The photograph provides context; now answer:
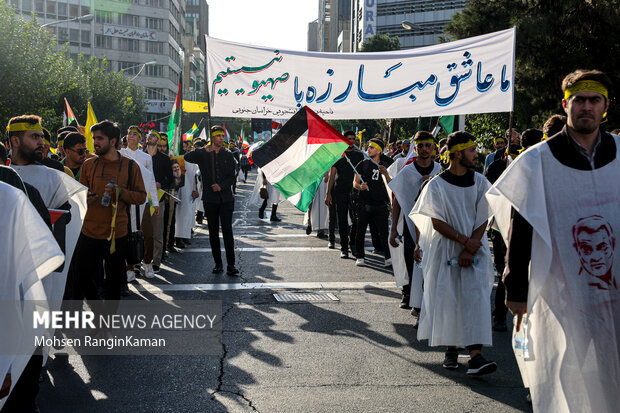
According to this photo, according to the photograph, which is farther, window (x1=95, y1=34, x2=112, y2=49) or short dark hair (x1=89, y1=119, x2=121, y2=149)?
window (x1=95, y1=34, x2=112, y2=49)

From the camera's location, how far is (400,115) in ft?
34.0

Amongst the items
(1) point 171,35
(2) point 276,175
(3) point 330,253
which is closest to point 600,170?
(2) point 276,175

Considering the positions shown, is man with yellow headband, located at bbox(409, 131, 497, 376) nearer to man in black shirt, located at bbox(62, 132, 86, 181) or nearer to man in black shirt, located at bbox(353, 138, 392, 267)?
man in black shirt, located at bbox(62, 132, 86, 181)

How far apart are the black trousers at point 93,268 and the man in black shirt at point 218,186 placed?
2.97 metres

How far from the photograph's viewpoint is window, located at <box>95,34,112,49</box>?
88438mm

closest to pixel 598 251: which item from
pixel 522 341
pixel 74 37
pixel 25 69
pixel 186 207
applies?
pixel 522 341

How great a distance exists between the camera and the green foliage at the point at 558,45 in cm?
1981

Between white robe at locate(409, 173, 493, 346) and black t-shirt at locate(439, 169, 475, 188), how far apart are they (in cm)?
3

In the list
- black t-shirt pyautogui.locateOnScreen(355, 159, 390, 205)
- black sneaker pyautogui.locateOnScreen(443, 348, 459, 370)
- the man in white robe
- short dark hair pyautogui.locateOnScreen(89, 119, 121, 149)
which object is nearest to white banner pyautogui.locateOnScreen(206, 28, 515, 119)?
black t-shirt pyautogui.locateOnScreen(355, 159, 390, 205)

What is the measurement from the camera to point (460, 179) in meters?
5.62

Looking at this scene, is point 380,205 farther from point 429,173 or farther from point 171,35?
point 171,35

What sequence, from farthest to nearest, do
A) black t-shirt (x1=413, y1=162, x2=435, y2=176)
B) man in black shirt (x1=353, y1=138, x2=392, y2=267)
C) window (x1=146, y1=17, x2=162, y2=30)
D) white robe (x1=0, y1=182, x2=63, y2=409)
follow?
window (x1=146, y1=17, x2=162, y2=30), man in black shirt (x1=353, y1=138, x2=392, y2=267), black t-shirt (x1=413, y1=162, x2=435, y2=176), white robe (x1=0, y1=182, x2=63, y2=409)

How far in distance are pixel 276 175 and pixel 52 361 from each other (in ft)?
13.1

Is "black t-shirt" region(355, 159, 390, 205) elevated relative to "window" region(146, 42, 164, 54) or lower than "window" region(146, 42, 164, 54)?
lower
